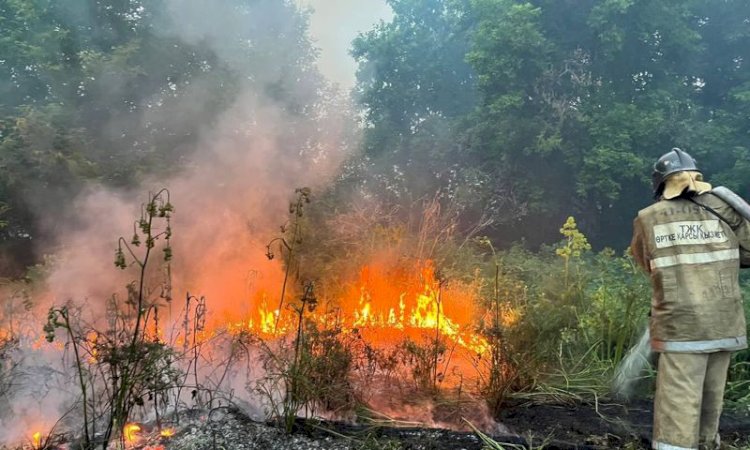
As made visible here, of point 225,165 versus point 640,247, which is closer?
point 640,247

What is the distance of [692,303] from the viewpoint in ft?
10.0

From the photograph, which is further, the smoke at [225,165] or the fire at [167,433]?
the smoke at [225,165]

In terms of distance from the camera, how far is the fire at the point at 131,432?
128 inches

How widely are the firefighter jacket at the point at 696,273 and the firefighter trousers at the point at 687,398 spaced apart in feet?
0.33

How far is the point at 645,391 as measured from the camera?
430 cm

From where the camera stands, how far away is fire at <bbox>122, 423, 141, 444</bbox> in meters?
3.26

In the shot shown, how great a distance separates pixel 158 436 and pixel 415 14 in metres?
19.5

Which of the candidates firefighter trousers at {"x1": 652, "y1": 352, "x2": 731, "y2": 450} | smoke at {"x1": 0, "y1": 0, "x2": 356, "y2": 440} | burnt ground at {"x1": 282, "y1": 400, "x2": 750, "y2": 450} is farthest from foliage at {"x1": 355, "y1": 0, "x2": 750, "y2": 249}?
firefighter trousers at {"x1": 652, "y1": 352, "x2": 731, "y2": 450}

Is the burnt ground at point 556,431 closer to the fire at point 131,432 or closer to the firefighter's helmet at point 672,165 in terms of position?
the fire at point 131,432

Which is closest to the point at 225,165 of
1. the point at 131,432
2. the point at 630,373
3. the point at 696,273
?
the point at 131,432

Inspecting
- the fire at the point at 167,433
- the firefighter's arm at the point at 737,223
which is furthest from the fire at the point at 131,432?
the firefighter's arm at the point at 737,223

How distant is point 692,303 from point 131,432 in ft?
12.0

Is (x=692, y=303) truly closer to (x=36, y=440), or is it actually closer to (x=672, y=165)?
(x=672, y=165)

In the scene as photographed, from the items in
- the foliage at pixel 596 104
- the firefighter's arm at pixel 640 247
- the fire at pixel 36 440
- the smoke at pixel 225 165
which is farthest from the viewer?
the foliage at pixel 596 104
